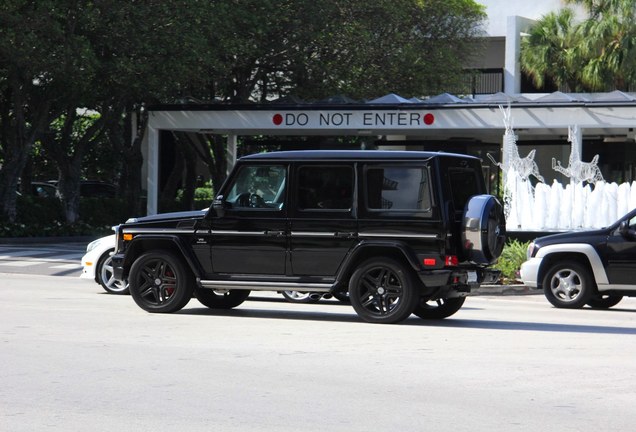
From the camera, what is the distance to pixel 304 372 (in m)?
10.0

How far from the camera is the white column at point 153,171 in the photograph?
38.8 metres

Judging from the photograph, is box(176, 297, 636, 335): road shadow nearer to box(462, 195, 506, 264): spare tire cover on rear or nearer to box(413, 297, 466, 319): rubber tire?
box(413, 297, 466, 319): rubber tire

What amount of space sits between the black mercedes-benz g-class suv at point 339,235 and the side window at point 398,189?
1 cm

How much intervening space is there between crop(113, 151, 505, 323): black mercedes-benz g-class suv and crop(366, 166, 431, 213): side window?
1cm

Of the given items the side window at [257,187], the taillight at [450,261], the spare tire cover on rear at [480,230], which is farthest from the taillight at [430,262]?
the side window at [257,187]

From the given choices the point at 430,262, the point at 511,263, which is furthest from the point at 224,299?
the point at 511,263

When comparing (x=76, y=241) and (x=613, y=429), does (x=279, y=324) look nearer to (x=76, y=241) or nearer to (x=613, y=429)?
(x=613, y=429)

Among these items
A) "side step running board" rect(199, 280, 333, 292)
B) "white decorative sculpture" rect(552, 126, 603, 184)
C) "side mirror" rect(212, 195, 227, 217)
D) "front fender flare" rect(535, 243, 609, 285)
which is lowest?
"side step running board" rect(199, 280, 333, 292)

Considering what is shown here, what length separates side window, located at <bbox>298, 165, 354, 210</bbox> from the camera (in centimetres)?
1420

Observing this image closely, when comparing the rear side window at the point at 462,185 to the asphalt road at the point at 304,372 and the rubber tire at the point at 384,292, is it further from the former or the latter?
the asphalt road at the point at 304,372

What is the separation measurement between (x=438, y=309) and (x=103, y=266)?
5.93 metres

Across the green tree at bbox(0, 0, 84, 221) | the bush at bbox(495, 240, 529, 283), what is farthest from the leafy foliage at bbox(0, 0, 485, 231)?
the bush at bbox(495, 240, 529, 283)

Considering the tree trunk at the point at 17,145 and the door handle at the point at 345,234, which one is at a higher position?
the tree trunk at the point at 17,145

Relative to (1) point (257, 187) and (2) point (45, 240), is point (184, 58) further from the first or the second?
(1) point (257, 187)
